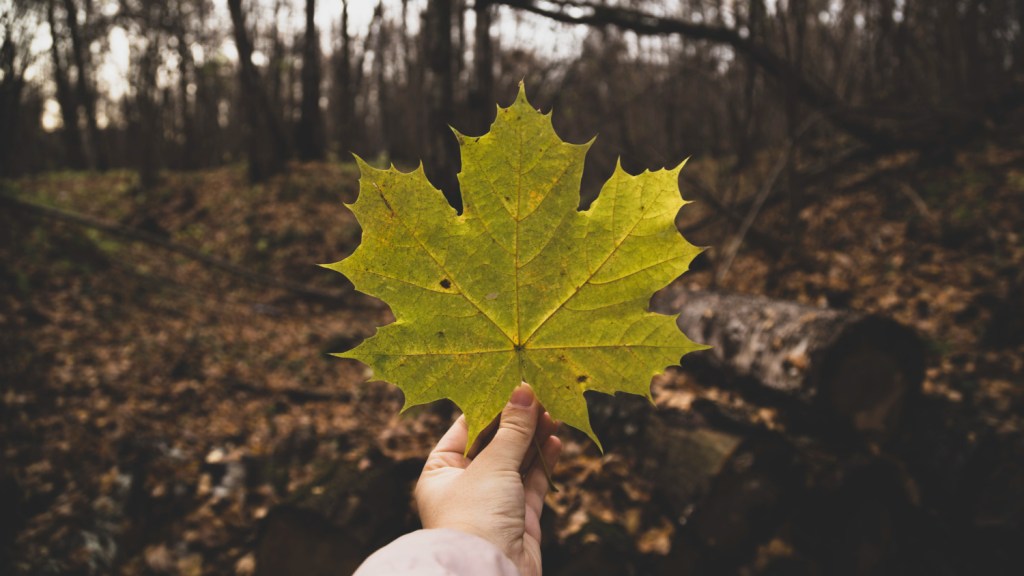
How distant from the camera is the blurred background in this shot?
281cm

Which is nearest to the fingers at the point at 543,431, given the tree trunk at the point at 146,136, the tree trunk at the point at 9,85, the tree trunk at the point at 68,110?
the tree trunk at the point at 9,85

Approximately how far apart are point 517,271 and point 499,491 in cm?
56

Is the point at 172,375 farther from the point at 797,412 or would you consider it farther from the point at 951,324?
the point at 951,324

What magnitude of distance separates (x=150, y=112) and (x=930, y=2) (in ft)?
52.2

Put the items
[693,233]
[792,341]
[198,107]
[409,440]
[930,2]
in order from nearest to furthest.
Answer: [792,341], [409,440], [930,2], [693,233], [198,107]

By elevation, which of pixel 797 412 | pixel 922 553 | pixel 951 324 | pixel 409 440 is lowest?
pixel 922 553

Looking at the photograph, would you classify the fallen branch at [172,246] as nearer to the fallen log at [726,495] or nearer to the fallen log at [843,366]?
the fallen log at [726,495]

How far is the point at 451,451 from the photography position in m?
1.50

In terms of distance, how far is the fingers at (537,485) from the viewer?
145 centimetres

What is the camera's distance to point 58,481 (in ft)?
11.6

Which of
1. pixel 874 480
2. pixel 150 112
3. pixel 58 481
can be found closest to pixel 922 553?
pixel 874 480

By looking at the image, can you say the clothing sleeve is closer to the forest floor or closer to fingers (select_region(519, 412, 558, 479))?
fingers (select_region(519, 412, 558, 479))

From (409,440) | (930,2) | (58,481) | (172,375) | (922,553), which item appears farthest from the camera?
(930,2)

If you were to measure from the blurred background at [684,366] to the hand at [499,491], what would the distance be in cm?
168
